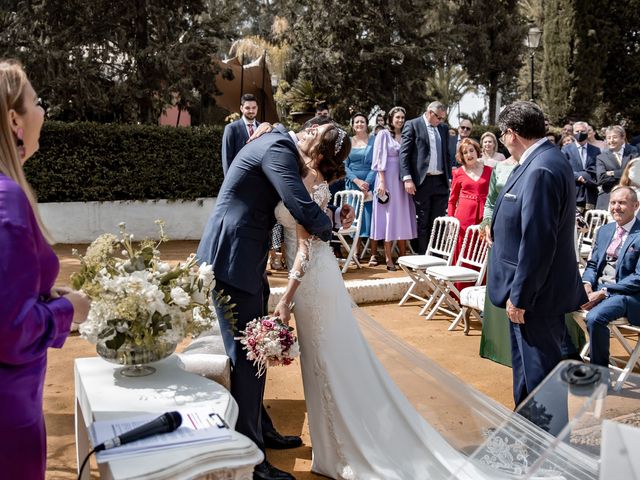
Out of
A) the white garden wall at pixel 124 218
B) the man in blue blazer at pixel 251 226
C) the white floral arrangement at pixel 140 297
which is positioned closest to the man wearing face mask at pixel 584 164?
the white garden wall at pixel 124 218

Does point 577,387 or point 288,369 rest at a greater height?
point 577,387

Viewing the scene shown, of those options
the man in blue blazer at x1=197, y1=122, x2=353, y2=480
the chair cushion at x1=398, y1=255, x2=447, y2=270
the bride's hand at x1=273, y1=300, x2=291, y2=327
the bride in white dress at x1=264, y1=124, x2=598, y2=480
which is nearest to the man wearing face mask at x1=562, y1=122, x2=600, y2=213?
the chair cushion at x1=398, y1=255, x2=447, y2=270

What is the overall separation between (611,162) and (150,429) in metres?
11.2

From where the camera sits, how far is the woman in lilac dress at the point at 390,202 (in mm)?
10531

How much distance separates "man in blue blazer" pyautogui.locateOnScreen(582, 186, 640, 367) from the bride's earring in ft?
15.2

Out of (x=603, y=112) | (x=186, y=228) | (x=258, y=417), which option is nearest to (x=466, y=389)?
(x=258, y=417)

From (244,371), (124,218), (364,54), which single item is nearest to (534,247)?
(244,371)

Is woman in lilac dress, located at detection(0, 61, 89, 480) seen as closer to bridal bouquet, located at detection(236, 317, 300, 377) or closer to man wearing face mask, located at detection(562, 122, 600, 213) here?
bridal bouquet, located at detection(236, 317, 300, 377)

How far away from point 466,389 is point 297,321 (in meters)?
1.08

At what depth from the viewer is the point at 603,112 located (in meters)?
32.1

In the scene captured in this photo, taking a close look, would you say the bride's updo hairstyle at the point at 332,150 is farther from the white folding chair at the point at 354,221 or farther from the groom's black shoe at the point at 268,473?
the white folding chair at the point at 354,221

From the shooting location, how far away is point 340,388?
13.4 ft

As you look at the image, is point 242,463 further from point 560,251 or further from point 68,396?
point 68,396

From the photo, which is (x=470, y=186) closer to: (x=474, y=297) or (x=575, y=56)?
(x=474, y=297)
